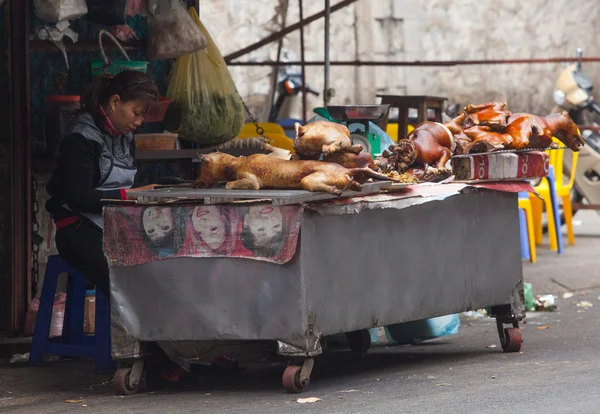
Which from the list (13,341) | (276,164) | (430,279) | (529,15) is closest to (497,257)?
(430,279)

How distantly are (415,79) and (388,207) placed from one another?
1161 cm

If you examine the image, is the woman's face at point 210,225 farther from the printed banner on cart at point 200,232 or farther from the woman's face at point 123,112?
the woman's face at point 123,112

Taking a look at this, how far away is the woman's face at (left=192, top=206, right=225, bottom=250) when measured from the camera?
5559 millimetres

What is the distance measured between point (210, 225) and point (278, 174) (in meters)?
0.42

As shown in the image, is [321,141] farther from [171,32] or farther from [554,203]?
[554,203]

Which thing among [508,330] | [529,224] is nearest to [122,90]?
[508,330]

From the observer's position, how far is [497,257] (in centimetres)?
684

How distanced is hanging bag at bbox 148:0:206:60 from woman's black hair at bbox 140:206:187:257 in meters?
2.03

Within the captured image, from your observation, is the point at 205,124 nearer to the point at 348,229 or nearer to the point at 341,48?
the point at 348,229

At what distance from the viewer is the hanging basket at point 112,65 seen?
A: 7281 millimetres

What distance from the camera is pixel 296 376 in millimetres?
5645

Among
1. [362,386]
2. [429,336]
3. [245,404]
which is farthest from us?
[429,336]

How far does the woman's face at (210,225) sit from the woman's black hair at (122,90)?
Result: 0.99 meters

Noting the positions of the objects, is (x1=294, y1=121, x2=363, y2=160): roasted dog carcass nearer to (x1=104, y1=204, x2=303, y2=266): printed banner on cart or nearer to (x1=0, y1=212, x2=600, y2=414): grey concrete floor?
(x1=104, y1=204, x2=303, y2=266): printed banner on cart
